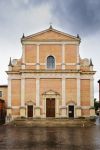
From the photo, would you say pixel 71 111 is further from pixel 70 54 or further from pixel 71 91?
pixel 70 54

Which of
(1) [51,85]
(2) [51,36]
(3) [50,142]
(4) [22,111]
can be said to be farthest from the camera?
(2) [51,36]

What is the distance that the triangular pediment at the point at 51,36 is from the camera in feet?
180

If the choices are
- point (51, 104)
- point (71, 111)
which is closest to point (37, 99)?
point (51, 104)

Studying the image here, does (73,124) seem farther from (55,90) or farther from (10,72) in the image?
(10,72)

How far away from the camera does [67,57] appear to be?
5491cm

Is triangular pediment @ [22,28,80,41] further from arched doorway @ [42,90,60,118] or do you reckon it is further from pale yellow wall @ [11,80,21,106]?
arched doorway @ [42,90,60,118]

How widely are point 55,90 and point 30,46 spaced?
322 inches

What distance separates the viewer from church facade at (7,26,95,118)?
53.7 m

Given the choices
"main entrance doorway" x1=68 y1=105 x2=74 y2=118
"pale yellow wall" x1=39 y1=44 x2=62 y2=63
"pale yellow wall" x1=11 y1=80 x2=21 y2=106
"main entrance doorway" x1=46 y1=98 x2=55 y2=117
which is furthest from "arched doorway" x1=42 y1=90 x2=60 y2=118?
"pale yellow wall" x1=39 y1=44 x2=62 y2=63

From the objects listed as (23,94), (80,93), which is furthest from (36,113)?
(80,93)

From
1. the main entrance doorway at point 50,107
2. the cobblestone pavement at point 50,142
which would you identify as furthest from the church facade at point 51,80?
the cobblestone pavement at point 50,142

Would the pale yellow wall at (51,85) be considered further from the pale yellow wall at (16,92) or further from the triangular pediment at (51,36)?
the triangular pediment at (51,36)

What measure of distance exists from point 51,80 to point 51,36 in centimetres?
717

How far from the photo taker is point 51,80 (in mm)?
54250
